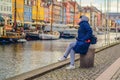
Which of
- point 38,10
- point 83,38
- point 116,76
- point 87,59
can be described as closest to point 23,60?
point 87,59

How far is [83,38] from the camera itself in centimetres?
1429

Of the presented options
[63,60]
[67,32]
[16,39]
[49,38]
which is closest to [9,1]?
[67,32]

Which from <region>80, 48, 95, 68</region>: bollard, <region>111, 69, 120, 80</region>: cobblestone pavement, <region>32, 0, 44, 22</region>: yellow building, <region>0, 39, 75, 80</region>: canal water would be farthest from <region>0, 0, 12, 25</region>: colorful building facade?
<region>111, 69, 120, 80</region>: cobblestone pavement

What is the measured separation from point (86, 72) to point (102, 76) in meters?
1.48

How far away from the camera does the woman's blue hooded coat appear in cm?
1427

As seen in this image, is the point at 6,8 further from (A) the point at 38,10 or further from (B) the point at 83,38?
(B) the point at 83,38

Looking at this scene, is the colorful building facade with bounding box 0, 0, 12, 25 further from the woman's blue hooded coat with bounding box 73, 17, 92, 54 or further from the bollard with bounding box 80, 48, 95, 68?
the woman's blue hooded coat with bounding box 73, 17, 92, 54

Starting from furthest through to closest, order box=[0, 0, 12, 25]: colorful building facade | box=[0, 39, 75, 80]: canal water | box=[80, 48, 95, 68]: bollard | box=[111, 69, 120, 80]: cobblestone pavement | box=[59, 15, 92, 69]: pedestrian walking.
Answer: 1. box=[0, 0, 12, 25]: colorful building facade
2. box=[0, 39, 75, 80]: canal water
3. box=[80, 48, 95, 68]: bollard
4. box=[59, 15, 92, 69]: pedestrian walking
5. box=[111, 69, 120, 80]: cobblestone pavement

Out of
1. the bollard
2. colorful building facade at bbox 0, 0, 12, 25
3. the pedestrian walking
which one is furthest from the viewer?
colorful building facade at bbox 0, 0, 12, 25

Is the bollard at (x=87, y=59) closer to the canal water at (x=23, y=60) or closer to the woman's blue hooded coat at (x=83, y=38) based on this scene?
the woman's blue hooded coat at (x=83, y=38)

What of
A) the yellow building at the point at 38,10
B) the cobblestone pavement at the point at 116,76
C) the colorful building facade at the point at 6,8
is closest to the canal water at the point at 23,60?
the cobblestone pavement at the point at 116,76

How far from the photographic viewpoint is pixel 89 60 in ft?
48.8

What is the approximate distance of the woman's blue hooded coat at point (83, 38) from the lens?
14273 mm

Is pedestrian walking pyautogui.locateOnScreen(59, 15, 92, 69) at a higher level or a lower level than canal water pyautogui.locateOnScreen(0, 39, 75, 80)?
higher
